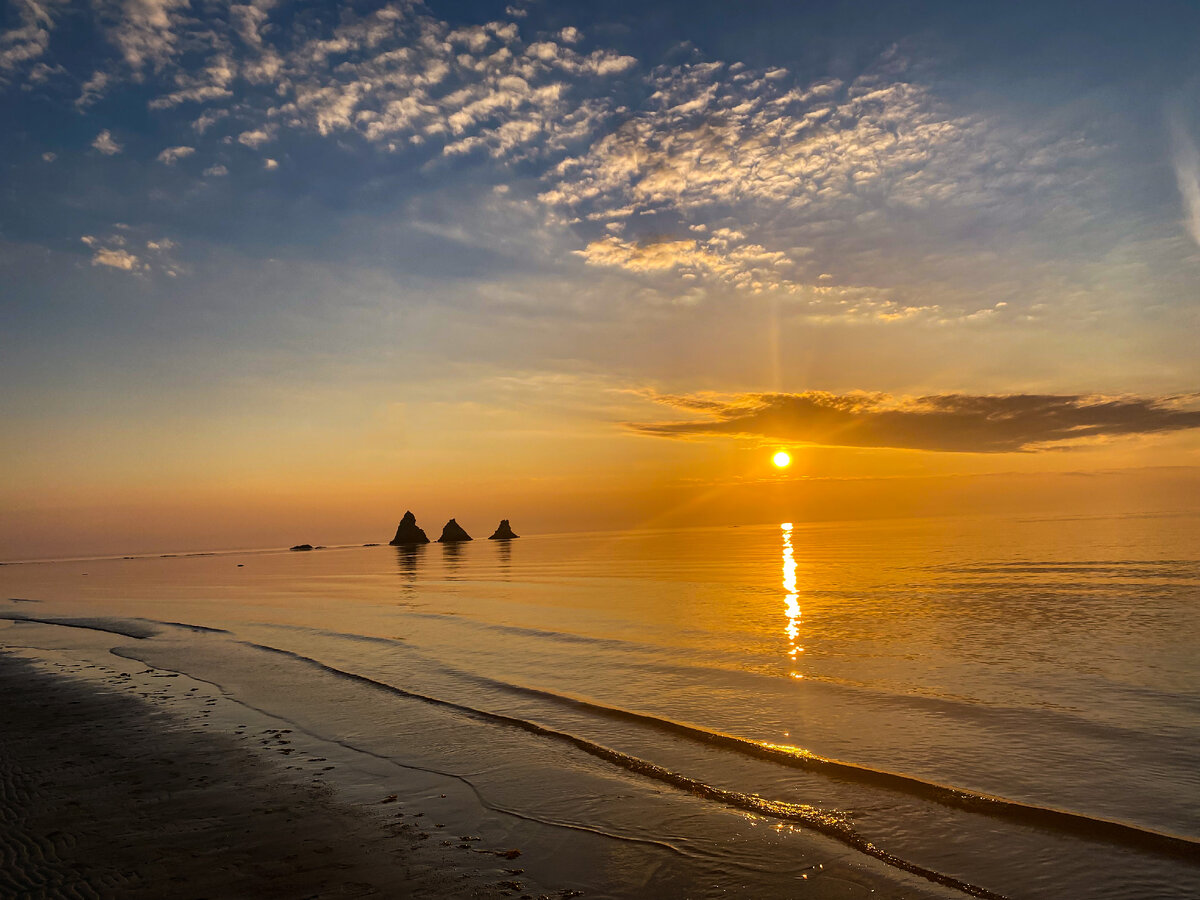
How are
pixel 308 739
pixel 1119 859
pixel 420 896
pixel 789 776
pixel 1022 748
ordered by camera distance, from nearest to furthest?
pixel 420 896 → pixel 1119 859 → pixel 789 776 → pixel 1022 748 → pixel 308 739

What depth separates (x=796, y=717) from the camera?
14.9 meters

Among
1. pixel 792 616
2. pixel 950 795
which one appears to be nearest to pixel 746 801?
pixel 950 795

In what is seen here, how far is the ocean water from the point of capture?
8578 millimetres

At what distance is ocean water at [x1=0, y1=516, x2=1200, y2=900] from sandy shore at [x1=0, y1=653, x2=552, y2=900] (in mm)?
1887

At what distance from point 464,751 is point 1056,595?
33.2 m

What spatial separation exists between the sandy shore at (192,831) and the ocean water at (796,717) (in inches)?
74.3

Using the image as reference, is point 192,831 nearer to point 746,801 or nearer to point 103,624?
point 746,801

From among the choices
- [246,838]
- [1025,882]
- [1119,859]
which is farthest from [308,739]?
[1119,859]

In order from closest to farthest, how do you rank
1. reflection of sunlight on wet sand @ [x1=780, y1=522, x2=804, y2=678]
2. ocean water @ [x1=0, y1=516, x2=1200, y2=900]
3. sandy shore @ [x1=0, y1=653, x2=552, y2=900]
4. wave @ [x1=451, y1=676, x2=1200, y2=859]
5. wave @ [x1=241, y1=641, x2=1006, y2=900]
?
sandy shore @ [x1=0, y1=653, x2=552, y2=900] → wave @ [x1=241, y1=641, x2=1006, y2=900] → ocean water @ [x1=0, y1=516, x2=1200, y2=900] → wave @ [x1=451, y1=676, x2=1200, y2=859] → reflection of sunlight on wet sand @ [x1=780, y1=522, x2=804, y2=678]

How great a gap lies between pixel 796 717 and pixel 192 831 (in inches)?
455

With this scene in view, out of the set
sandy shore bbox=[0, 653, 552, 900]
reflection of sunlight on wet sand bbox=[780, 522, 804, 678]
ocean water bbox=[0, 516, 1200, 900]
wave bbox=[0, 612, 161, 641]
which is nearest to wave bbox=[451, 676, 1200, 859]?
ocean water bbox=[0, 516, 1200, 900]

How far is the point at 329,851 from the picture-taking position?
8.56 meters

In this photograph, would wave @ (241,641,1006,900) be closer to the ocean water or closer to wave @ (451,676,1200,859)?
the ocean water

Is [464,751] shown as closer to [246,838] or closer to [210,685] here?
[246,838]
